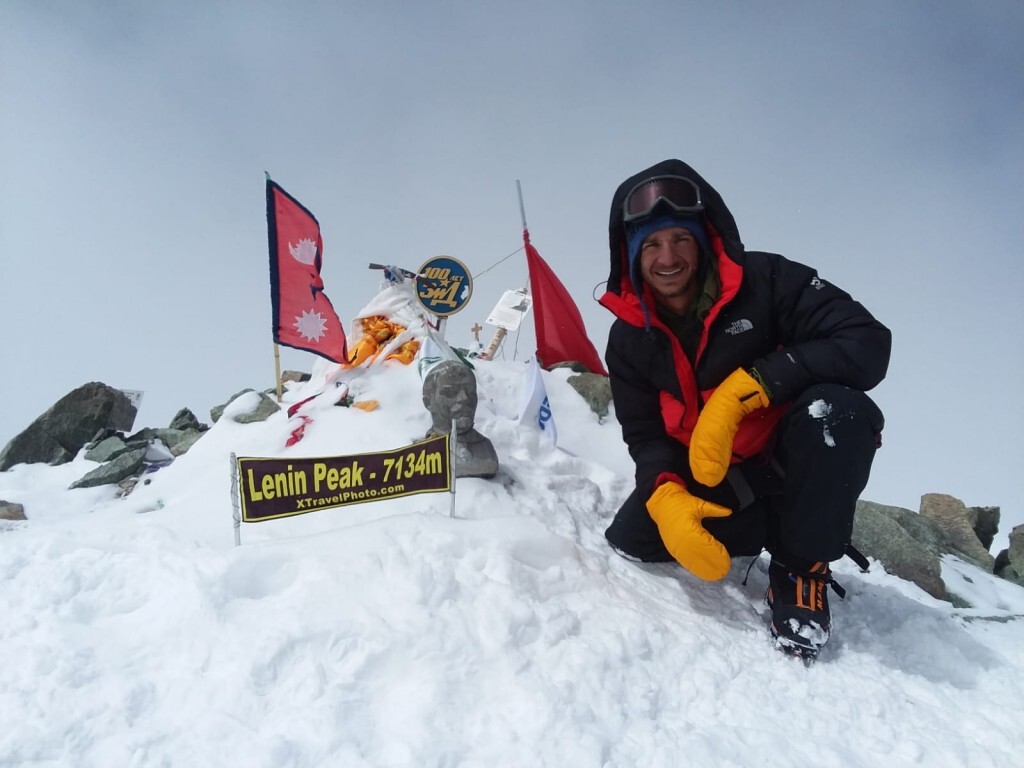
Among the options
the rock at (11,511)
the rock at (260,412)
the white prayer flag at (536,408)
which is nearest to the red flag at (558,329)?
the white prayer flag at (536,408)

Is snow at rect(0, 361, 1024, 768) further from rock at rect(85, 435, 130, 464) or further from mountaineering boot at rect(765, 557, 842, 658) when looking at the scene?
rock at rect(85, 435, 130, 464)

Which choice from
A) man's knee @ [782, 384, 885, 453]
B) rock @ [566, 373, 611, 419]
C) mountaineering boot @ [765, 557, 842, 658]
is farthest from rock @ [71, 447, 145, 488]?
man's knee @ [782, 384, 885, 453]

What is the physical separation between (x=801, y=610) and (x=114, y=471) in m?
5.51

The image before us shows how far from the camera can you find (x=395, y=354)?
16.3 feet

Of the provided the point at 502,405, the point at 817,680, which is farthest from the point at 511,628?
the point at 502,405

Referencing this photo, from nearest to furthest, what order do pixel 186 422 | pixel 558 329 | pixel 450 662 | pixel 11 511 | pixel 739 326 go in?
pixel 450 662 → pixel 739 326 → pixel 11 511 → pixel 186 422 → pixel 558 329

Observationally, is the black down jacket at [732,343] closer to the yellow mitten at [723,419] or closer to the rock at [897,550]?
the yellow mitten at [723,419]

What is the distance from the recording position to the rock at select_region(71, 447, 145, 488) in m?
4.81

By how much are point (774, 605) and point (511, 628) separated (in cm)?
109

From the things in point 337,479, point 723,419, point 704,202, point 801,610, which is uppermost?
point 704,202

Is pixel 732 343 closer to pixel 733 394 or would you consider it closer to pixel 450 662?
pixel 733 394

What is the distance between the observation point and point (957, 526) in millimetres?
5066

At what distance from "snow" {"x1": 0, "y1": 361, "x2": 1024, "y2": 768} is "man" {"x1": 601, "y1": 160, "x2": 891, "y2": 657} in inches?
10.7

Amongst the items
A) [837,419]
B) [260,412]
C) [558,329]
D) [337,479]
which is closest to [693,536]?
[837,419]
